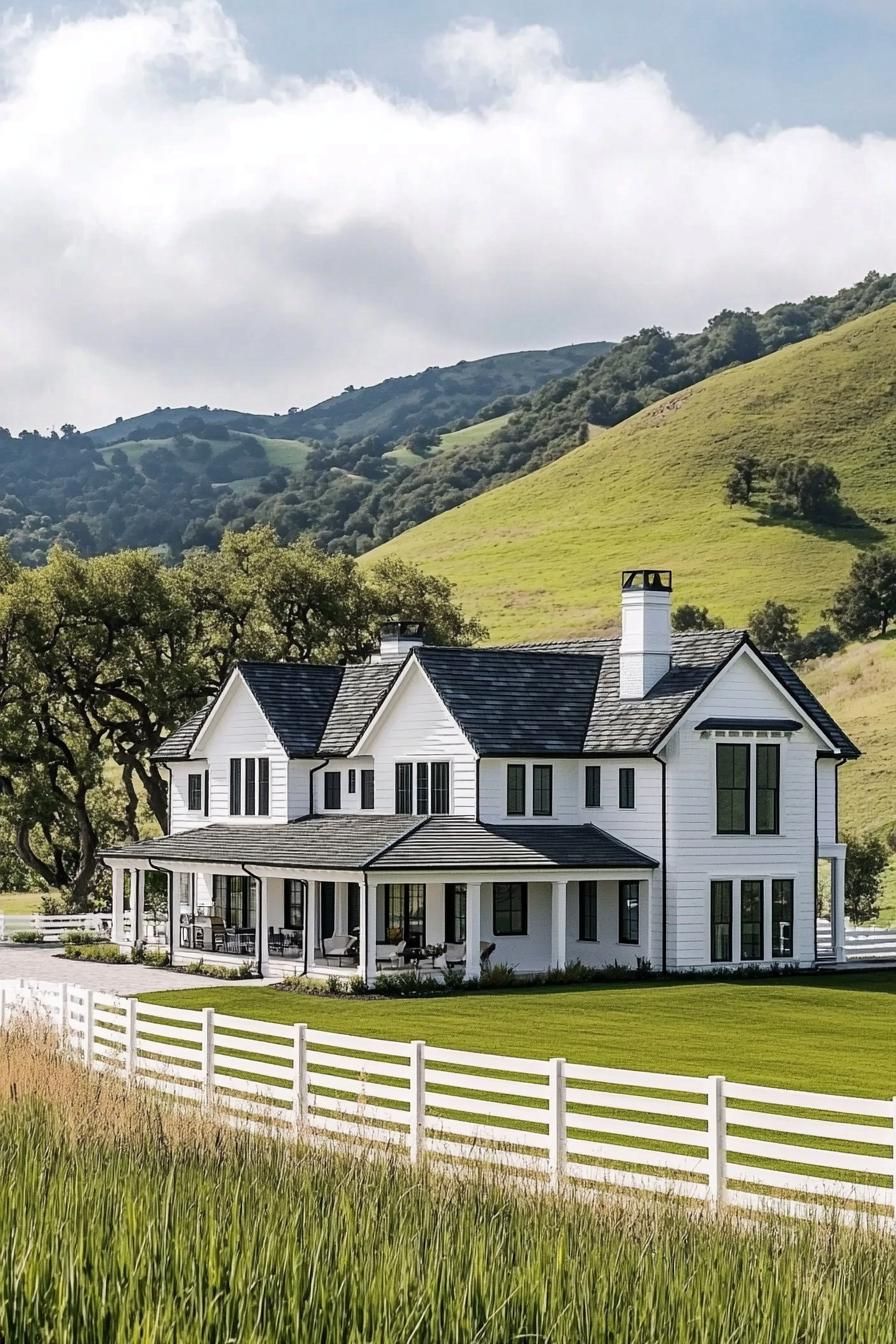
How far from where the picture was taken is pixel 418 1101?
749 inches

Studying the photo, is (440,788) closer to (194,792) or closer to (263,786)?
(263,786)

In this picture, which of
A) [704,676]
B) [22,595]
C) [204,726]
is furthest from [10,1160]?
[22,595]

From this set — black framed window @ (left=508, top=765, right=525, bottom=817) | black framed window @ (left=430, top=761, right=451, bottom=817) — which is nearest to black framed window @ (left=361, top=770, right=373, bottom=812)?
black framed window @ (left=430, top=761, right=451, bottom=817)

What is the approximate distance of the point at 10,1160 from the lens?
49.4 feet

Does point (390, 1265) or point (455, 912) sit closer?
point (390, 1265)

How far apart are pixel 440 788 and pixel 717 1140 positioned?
32.2 metres

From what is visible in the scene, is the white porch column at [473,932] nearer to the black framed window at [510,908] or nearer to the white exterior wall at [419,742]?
the black framed window at [510,908]

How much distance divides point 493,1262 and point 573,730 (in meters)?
38.3

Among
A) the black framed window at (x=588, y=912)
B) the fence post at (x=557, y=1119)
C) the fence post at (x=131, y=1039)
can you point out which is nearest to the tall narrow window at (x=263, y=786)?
the black framed window at (x=588, y=912)

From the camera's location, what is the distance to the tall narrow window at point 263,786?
175ft

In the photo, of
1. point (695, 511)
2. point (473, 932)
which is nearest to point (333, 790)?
point (473, 932)

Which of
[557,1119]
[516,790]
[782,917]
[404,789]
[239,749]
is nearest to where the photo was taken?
[557,1119]

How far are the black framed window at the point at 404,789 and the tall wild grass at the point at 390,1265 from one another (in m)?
34.0

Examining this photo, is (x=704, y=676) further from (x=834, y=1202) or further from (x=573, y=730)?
(x=834, y=1202)
